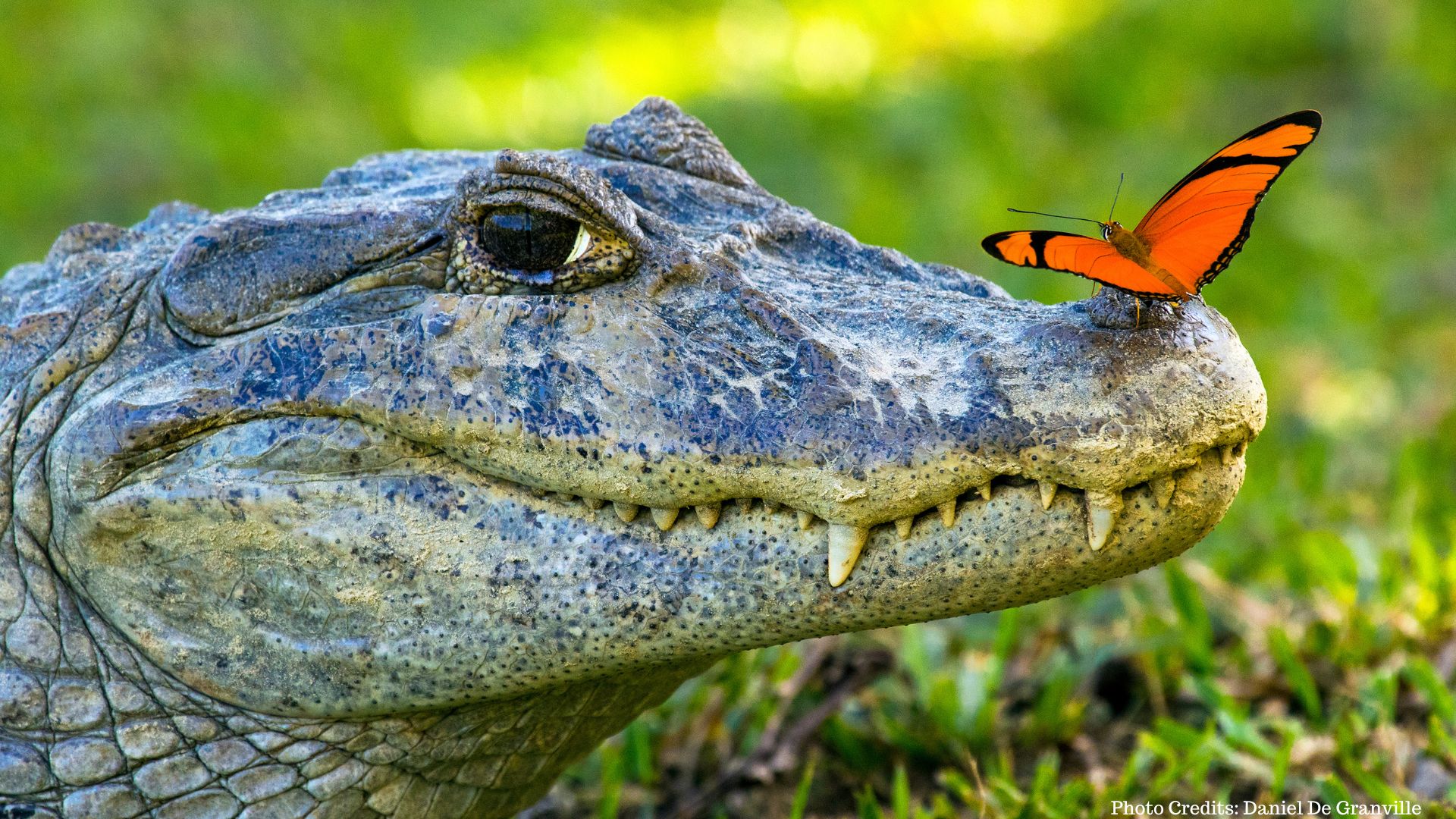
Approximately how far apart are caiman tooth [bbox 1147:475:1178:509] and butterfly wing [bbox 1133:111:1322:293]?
0.27m

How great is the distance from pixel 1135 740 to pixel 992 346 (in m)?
1.49

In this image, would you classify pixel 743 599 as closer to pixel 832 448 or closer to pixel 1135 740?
pixel 832 448

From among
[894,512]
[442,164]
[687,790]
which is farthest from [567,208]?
[687,790]

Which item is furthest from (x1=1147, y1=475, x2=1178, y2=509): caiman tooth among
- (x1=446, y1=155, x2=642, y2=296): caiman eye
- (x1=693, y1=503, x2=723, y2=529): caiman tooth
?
(x1=446, y1=155, x2=642, y2=296): caiman eye

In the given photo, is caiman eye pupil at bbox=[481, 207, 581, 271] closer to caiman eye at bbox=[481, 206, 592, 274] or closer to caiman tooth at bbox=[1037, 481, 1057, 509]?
caiman eye at bbox=[481, 206, 592, 274]

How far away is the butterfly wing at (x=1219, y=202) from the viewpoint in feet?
6.28

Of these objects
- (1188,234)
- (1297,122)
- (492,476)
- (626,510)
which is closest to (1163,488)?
(1188,234)

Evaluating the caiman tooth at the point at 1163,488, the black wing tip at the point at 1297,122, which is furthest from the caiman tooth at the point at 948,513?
the black wing tip at the point at 1297,122

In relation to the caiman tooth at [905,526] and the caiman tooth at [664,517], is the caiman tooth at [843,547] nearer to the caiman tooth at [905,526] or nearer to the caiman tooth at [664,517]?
the caiman tooth at [905,526]

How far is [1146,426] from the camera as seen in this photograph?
1.90 m

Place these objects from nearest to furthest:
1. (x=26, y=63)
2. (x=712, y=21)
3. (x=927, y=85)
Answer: (x=26, y=63) → (x=927, y=85) → (x=712, y=21)

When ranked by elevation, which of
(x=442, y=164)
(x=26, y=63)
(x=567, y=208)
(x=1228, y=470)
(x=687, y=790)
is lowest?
(x=687, y=790)

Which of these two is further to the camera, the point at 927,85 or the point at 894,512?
the point at 927,85

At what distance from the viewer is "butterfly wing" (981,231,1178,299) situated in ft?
6.28
